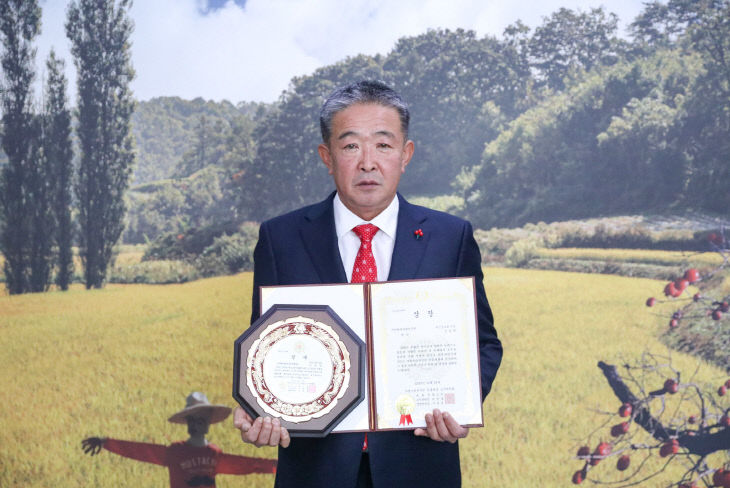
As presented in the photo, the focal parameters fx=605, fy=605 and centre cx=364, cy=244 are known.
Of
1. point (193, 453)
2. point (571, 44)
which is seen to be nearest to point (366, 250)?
point (193, 453)

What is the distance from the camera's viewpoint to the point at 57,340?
4.02m

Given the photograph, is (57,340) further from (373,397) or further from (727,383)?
(727,383)

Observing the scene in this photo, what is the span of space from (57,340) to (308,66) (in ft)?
8.41

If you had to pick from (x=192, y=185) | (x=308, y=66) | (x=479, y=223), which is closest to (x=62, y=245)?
(x=192, y=185)

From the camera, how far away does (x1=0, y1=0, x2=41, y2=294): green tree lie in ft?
13.4

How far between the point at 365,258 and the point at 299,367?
0.32 meters

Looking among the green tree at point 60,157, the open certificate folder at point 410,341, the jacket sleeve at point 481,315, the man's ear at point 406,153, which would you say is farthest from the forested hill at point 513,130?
the open certificate folder at point 410,341

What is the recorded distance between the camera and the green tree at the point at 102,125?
13.7 ft

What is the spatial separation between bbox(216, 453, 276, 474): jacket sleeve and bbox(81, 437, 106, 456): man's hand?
0.76 m

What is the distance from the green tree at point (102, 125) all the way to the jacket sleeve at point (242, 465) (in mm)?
1547

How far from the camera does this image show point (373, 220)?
151 cm

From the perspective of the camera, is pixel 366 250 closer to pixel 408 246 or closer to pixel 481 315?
pixel 408 246

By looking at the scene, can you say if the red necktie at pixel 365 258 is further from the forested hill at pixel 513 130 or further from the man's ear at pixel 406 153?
the forested hill at pixel 513 130

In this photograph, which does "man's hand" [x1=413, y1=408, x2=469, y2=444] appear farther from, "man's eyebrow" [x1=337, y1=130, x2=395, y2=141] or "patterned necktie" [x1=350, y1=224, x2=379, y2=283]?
"man's eyebrow" [x1=337, y1=130, x2=395, y2=141]
